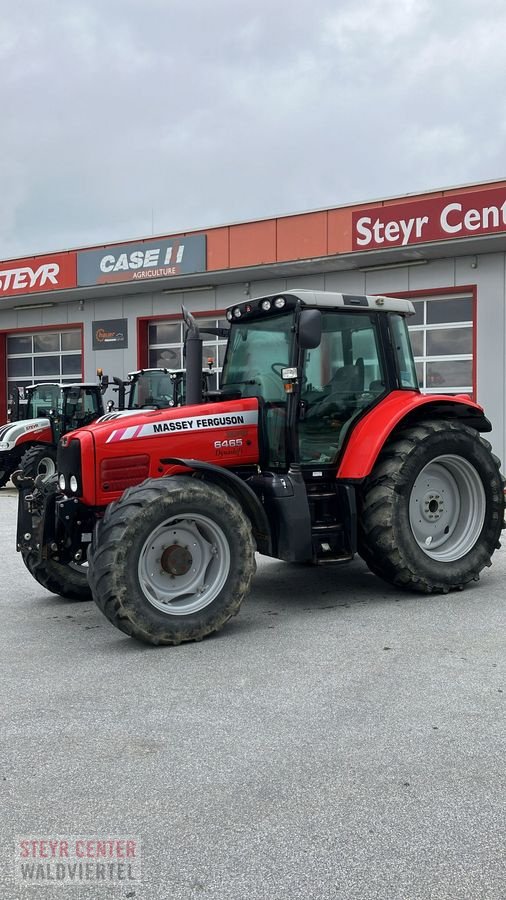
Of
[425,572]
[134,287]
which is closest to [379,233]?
[134,287]

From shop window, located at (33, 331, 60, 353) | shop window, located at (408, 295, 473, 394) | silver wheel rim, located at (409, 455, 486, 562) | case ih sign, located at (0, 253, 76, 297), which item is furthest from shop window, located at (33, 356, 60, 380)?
silver wheel rim, located at (409, 455, 486, 562)

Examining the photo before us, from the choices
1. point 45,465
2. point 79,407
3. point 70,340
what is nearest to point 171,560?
point 45,465

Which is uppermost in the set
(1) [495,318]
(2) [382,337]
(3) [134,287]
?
(3) [134,287]

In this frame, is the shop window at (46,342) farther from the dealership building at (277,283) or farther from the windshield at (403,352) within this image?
the windshield at (403,352)

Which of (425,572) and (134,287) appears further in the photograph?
(134,287)

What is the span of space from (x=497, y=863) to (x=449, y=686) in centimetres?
173

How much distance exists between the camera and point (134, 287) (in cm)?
2014

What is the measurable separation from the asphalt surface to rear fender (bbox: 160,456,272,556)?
0.68 meters

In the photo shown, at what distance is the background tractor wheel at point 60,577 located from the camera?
6.64 meters

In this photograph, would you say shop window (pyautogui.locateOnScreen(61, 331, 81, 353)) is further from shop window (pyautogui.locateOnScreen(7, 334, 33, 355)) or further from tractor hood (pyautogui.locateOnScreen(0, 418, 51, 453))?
tractor hood (pyautogui.locateOnScreen(0, 418, 51, 453))

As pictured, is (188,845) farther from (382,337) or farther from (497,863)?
(382,337)

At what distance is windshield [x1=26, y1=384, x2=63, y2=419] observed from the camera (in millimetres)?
17797

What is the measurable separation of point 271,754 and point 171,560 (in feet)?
6.85

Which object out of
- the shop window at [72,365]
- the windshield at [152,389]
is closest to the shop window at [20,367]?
the shop window at [72,365]
